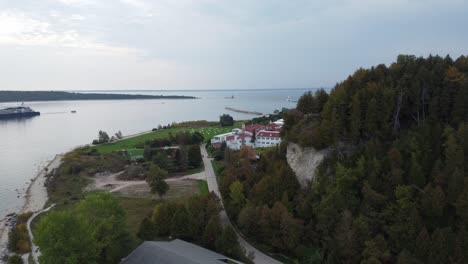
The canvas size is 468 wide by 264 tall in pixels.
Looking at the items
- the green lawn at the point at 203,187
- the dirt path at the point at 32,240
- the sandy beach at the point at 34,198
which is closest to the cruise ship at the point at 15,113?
the sandy beach at the point at 34,198

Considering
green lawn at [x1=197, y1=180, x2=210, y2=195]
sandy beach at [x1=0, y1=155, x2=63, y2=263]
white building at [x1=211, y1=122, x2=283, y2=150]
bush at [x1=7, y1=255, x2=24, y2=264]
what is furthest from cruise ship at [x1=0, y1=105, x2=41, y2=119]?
bush at [x1=7, y1=255, x2=24, y2=264]

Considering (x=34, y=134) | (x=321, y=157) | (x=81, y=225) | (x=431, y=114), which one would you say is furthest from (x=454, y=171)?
(x=34, y=134)

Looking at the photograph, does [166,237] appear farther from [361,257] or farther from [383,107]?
[383,107]

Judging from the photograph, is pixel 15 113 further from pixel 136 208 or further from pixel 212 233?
pixel 212 233

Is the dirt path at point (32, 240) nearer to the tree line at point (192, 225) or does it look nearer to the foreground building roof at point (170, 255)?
the tree line at point (192, 225)

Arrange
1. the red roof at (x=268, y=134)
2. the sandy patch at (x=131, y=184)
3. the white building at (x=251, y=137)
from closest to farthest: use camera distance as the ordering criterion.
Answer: the sandy patch at (x=131, y=184), the red roof at (x=268, y=134), the white building at (x=251, y=137)

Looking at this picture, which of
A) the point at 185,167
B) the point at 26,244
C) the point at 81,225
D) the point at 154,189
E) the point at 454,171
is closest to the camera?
the point at 81,225
